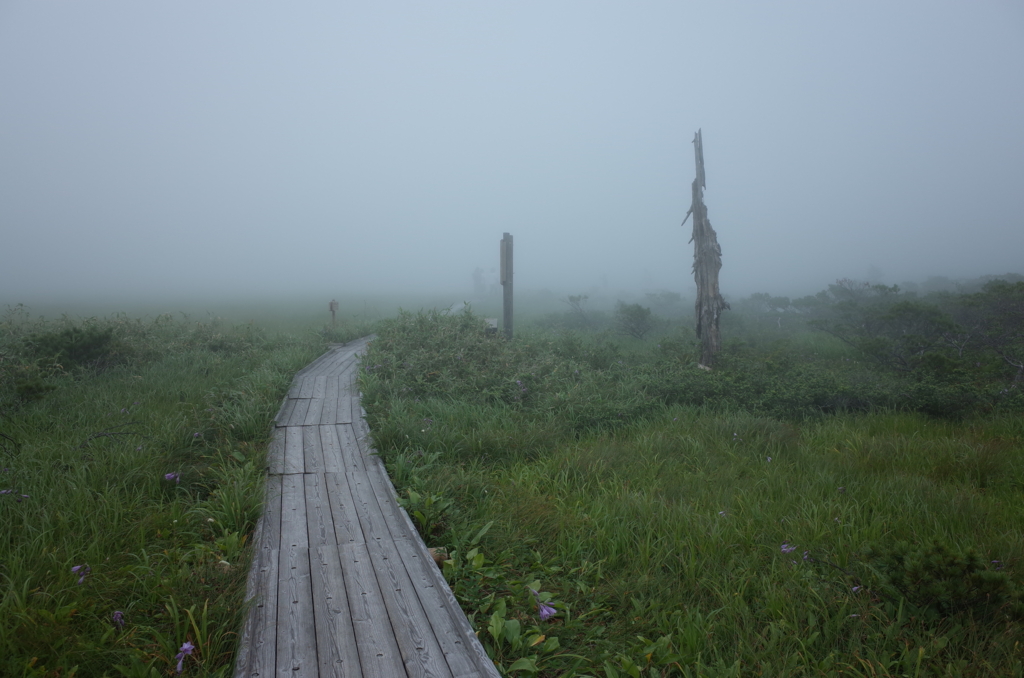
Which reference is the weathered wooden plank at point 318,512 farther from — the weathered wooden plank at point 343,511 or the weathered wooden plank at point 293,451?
the weathered wooden plank at point 293,451

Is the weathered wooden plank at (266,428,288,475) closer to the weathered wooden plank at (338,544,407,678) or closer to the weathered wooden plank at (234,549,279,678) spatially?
the weathered wooden plank at (234,549,279,678)

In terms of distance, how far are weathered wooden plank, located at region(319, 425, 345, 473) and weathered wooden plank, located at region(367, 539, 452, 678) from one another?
4.96ft

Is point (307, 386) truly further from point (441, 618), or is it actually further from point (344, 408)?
point (441, 618)

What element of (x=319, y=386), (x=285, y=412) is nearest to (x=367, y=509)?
(x=285, y=412)

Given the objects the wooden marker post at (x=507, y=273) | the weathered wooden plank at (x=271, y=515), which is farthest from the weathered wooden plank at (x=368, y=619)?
the wooden marker post at (x=507, y=273)

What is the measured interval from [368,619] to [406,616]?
8.1 inches

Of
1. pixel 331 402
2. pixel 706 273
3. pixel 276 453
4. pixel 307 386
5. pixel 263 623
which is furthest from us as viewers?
pixel 706 273

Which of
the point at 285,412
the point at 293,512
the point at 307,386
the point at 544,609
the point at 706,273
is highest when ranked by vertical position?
the point at 706,273

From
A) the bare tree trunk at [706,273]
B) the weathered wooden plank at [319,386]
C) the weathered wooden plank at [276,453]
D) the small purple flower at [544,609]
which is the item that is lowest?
the small purple flower at [544,609]

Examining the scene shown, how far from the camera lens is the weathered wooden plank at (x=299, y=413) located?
5961 mm

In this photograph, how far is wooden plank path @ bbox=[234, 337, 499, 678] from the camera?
7.79 ft

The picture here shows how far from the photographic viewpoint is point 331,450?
202 inches

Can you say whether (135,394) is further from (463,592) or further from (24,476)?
(463,592)

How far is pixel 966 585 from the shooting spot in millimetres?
2576
